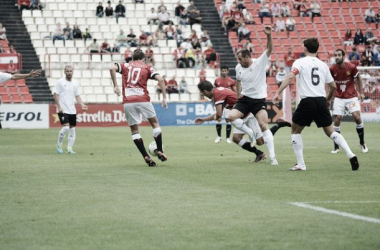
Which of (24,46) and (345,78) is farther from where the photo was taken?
(24,46)

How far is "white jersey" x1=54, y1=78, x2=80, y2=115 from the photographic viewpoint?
72.5 feet

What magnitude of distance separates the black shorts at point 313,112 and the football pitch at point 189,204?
2.87 feet

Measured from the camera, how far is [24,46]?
44750 millimetres

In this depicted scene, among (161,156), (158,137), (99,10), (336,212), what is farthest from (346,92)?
(99,10)

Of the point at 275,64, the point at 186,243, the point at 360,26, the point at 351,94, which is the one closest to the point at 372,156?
the point at 351,94

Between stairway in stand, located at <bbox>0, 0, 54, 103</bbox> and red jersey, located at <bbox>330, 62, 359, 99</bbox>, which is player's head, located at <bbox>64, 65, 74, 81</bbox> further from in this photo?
stairway in stand, located at <bbox>0, 0, 54, 103</bbox>

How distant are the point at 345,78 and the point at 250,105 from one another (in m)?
4.64

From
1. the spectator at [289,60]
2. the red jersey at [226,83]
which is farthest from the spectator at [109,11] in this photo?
the red jersey at [226,83]

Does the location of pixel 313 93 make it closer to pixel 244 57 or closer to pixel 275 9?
pixel 244 57

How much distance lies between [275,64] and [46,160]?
29551 millimetres

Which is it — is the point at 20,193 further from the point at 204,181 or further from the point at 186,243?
the point at 186,243

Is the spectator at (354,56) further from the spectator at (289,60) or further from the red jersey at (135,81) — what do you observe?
the red jersey at (135,81)

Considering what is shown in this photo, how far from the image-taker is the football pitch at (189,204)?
765cm

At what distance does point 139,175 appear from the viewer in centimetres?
1420
